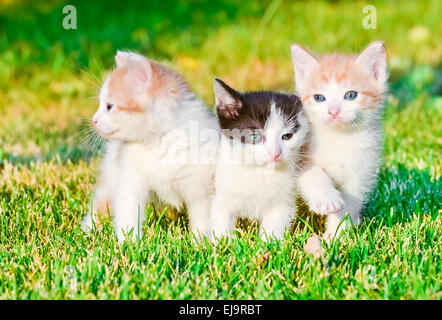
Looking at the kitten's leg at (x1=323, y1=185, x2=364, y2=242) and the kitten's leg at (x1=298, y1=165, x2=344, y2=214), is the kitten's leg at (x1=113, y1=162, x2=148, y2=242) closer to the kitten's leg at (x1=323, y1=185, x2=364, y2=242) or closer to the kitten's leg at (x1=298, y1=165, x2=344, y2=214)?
the kitten's leg at (x1=298, y1=165, x2=344, y2=214)

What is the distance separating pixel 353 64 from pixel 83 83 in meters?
3.52

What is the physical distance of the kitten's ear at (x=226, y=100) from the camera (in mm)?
2752

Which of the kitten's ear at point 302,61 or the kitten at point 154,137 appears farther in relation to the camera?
the kitten's ear at point 302,61

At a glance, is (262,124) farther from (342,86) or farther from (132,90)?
(132,90)

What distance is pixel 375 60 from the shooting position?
2.95 m

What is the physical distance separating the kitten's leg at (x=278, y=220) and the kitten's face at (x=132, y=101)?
27.7 inches

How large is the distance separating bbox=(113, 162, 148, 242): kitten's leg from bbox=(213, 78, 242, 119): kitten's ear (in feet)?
1.61

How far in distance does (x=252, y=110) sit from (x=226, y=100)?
0.13 meters

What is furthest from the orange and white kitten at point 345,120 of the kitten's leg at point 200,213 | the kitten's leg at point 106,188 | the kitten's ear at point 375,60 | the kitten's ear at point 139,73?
the kitten's leg at point 106,188

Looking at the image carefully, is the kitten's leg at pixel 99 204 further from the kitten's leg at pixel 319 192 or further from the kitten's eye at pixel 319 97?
the kitten's eye at pixel 319 97

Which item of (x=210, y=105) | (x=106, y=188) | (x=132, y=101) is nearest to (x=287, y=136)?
(x=132, y=101)

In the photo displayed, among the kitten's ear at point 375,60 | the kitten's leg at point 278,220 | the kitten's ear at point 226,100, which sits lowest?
the kitten's leg at point 278,220

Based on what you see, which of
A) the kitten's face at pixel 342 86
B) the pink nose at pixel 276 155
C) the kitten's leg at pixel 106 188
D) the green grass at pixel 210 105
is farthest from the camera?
the kitten's leg at pixel 106 188
